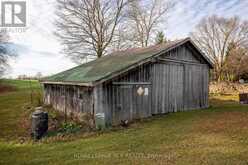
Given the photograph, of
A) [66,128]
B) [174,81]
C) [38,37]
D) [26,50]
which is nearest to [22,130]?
[66,128]

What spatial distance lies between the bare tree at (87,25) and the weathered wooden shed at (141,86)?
407 inches

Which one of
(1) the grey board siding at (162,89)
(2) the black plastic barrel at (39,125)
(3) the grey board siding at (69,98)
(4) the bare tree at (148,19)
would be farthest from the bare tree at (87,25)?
(2) the black plastic barrel at (39,125)

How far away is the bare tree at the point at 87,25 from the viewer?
23.0 metres

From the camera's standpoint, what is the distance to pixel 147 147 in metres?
5.98

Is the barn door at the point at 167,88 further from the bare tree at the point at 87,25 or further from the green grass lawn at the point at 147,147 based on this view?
the bare tree at the point at 87,25

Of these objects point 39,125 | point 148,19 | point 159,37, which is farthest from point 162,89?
point 159,37

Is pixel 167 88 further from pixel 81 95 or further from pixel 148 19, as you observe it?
pixel 148 19

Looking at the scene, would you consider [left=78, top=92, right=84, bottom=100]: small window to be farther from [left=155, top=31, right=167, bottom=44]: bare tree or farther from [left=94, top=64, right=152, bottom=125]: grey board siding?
[left=155, top=31, right=167, bottom=44]: bare tree

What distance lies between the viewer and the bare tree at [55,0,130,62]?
2305cm

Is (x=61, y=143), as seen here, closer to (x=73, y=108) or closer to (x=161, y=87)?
(x=73, y=108)

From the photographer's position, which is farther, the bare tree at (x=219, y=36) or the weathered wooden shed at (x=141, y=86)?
the bare tree at (x=219, y=36)

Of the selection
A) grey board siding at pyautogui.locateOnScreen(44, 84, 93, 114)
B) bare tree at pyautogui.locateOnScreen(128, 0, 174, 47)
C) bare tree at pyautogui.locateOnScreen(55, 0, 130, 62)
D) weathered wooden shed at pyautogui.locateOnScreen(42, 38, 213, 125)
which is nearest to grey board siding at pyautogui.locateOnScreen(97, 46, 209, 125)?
weathered wooden shed at pyautogui.locateOnScreen(42, 38, 213, 125)

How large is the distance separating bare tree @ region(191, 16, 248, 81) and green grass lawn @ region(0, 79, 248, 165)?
2841cm

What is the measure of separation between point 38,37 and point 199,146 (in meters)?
16.5
